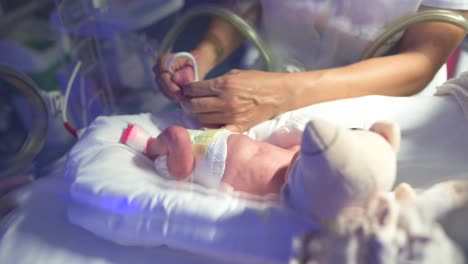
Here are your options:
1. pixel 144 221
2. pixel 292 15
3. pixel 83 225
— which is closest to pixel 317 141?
pixel 144 221

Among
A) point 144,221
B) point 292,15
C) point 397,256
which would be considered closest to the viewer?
point 397,256

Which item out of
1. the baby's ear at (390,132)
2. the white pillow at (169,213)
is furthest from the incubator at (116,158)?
the baby's ear at (390,132)

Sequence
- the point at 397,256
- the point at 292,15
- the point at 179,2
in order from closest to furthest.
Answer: the point at 397,256, the point at 292,15, the point at 179,2

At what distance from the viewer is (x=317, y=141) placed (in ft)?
1.71

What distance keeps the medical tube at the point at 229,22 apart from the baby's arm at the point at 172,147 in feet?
1.24

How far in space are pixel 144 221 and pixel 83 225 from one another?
121 mm

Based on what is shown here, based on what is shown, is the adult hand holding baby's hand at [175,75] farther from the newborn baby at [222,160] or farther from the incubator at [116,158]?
the newborn baby at [222,160]

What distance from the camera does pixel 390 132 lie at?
0.59 meters

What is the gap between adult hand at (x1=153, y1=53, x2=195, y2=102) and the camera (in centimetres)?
100

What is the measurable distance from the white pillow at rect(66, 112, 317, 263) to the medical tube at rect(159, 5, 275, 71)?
45 cm

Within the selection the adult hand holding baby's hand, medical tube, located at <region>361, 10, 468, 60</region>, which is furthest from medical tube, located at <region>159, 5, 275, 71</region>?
medical tube, located at <region>361, 10, 468, 60</region>

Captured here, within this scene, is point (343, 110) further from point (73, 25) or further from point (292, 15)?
point (73, 25)

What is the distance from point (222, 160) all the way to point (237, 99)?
0.17 metres

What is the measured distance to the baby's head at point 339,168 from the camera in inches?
20.4
